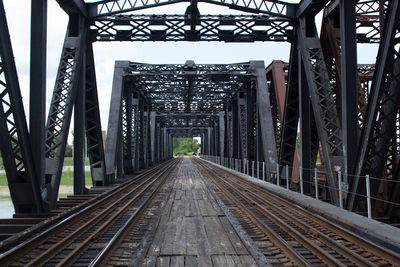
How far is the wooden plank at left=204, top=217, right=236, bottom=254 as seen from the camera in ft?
18.3

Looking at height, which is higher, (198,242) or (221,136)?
(221,136)

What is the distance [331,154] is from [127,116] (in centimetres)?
1532

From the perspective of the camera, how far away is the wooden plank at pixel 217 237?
5.57 m

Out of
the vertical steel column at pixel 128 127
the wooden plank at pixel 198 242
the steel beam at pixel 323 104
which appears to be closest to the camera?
the wooden plank at pixel 198 242

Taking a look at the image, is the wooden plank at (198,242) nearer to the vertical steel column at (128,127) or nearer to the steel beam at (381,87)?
the steel beam at (381,87)

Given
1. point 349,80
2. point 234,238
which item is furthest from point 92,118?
point 349,80

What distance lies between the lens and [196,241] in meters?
6.13

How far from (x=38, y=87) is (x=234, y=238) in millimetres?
5492

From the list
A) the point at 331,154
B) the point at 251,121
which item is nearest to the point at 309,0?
the point at 331,154

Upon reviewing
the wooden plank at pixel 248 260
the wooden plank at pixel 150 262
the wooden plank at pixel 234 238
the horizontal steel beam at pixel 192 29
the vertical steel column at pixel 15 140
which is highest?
the horizontal steel beam at pixel 192 29

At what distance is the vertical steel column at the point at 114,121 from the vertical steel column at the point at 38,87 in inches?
281

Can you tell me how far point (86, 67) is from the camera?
42.3ft

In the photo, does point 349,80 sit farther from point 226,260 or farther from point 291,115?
point 226,260

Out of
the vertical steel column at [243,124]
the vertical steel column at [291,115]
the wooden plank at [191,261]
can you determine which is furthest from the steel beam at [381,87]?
the vertical steel column at [243,124]
